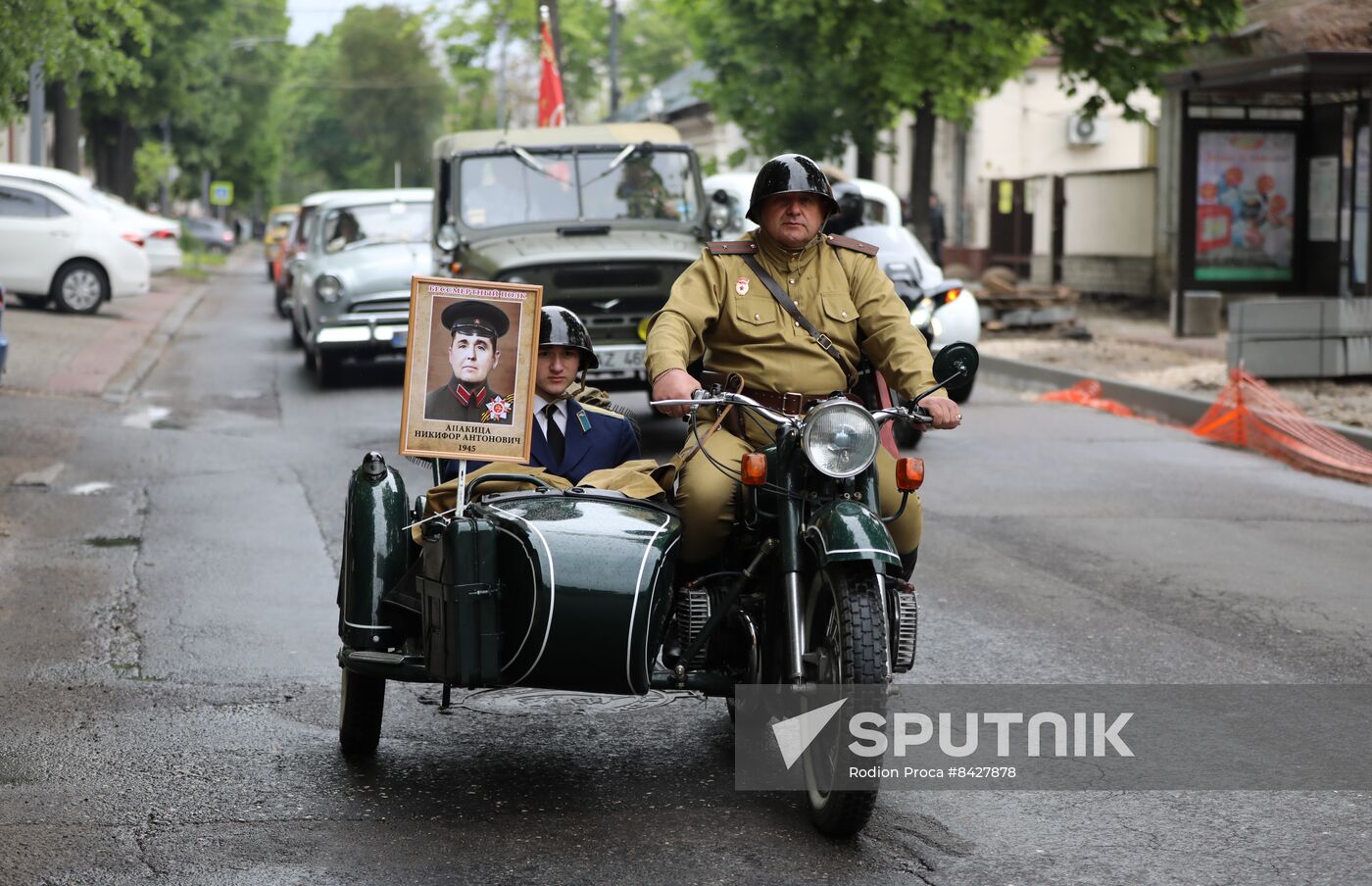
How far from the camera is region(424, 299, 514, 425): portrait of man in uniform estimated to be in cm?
506

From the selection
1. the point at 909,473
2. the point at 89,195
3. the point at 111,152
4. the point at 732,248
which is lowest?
the point at 909,473

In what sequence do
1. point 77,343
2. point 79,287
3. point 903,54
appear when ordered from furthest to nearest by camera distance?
point 79,287 → point 903,54 → point 77,343

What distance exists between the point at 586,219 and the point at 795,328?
892 centimetres

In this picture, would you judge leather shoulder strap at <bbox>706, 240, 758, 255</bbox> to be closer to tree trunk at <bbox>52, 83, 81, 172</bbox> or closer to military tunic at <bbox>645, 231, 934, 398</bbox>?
military tunic at <bbox>645, 231, 934, 398</bbox>

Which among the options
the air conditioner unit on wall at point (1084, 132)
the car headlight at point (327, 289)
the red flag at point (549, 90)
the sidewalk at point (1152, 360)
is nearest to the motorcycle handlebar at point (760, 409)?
the sidewalk at point (1152, 360)

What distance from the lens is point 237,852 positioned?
15.0ft

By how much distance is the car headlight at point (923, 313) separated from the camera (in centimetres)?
1416

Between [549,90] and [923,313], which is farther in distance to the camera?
[549,90]

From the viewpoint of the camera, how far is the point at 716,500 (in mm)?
5082

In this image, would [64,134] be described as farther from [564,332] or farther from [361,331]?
[564,332]

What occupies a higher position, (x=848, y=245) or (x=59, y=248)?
(x=59, y=248)

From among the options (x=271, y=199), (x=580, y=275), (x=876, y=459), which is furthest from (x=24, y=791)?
(x=271, y=199)

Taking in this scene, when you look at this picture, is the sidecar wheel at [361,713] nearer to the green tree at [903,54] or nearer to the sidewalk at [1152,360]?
the sidewalk at [1152,360]

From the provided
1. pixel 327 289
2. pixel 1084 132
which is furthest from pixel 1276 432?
pixel 1084 132
